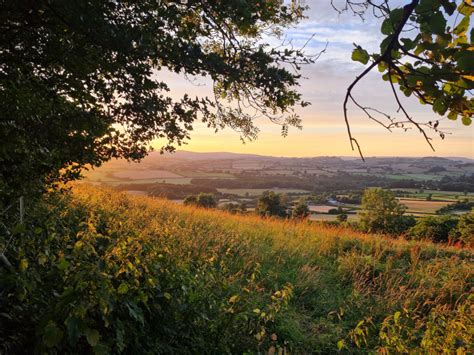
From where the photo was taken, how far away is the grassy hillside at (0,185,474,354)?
7.45ft

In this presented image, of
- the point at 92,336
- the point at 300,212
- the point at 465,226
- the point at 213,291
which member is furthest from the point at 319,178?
the point at 92,336

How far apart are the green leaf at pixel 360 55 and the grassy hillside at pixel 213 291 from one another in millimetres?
1563

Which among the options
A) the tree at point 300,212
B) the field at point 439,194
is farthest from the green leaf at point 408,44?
the field at point 439,194

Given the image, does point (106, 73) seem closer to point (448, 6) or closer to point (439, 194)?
point (448, 6)

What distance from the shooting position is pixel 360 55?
3.74 ft

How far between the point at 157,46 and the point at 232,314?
103 inches

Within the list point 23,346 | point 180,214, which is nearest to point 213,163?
point 180,214

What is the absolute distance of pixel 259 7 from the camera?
319cm

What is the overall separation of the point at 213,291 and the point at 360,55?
3208mm

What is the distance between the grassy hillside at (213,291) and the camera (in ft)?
7.45

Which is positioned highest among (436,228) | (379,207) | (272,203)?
(436,228)

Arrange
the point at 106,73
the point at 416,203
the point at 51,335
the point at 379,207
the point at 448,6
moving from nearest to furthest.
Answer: the point at 448,6 < the point at 51,335 < the point at 106,73 < the point at 379,207 < the point at 416,203

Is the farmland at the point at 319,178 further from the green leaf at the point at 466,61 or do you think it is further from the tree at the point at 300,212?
the green leaf at the point at 466,61

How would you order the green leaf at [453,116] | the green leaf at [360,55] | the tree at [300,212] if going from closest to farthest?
the green leaf at [360,55]
the green leaf at [453,116]
the tree at [300,212]
